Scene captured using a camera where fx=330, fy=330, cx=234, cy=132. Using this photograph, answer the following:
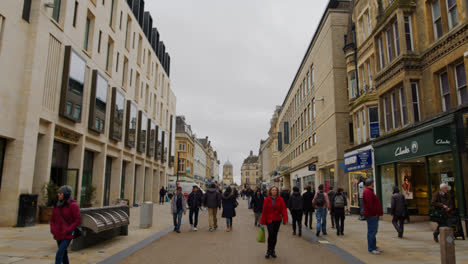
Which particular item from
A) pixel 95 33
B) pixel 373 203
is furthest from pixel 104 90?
pixel 373 203

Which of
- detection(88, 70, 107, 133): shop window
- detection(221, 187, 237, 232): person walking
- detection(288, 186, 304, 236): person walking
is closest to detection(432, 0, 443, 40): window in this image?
detection(288, 186, 304, 236): person walking

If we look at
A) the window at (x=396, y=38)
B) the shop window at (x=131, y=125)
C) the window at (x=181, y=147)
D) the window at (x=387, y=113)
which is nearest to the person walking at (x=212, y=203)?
the window at (x=387, y=113)

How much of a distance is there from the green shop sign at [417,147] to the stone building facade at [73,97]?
15981 mm

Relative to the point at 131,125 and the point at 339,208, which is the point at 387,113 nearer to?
the point at 339,208

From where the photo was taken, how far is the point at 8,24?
12.9m

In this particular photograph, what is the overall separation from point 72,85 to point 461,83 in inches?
695

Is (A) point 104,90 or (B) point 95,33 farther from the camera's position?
(A) point 104,90

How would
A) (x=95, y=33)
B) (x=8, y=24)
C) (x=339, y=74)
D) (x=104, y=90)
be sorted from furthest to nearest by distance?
1. (x=339, y=74)
2. (x=104, y=90)
3. (x=95, y=33)
4. (x=8, y=24)

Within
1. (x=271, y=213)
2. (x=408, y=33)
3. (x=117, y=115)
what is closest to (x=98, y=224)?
(x=271, y=213)

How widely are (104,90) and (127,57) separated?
6446 mm

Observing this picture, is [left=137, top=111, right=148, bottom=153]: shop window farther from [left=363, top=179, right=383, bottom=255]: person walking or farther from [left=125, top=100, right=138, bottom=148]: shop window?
[left=363, top=179, right=383, bottom=255]: person walking

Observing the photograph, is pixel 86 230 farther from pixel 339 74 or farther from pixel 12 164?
pixel 339 74

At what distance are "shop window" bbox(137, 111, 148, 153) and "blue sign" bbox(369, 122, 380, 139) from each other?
66.5 feet

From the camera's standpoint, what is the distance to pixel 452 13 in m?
12.5
